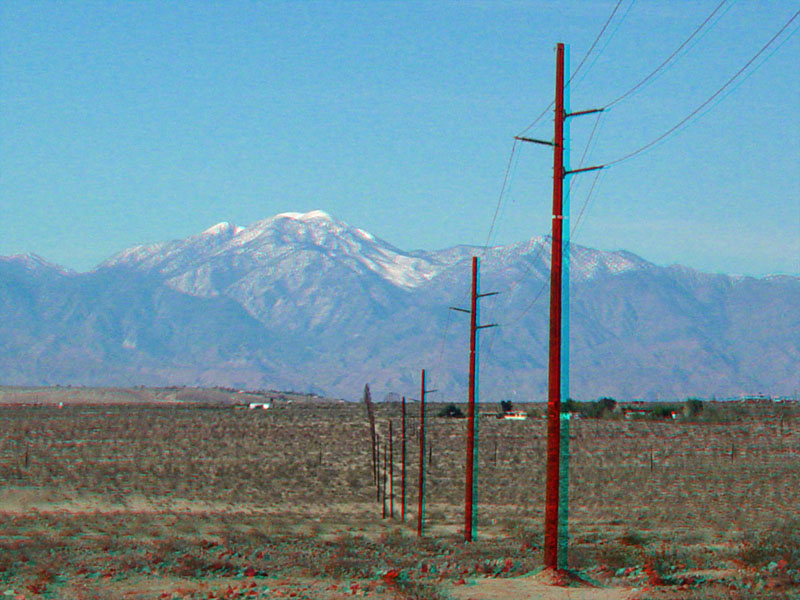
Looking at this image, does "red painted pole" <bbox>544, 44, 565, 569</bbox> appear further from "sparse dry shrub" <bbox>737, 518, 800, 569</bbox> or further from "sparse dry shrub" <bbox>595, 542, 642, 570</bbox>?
"sparse dry shrub" <bbox>737, 518, 800, 569</bbox>

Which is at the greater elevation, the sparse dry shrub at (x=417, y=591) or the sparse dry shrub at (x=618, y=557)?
the sparse dry shrub at (x=417, y=591)

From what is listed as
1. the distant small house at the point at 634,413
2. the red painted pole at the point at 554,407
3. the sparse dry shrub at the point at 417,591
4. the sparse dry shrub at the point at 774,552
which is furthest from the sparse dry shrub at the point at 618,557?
the distant small house at the point at 634,413

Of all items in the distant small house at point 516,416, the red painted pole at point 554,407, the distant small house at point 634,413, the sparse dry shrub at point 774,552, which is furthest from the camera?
the distant small house at point 634,413

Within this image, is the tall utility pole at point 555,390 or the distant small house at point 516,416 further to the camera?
the distant small house at point 516,416

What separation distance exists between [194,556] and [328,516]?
19946 mm

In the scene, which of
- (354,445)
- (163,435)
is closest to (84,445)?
(163,435)

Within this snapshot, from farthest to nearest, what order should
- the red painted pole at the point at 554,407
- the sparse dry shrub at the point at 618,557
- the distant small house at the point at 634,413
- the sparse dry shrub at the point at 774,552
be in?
the distant small house at the point at 634,413, the sparse dry shrub at the point at 618,557, the sparse dry shrub at the point at 774,552, the red painted pole at the point at 554,407

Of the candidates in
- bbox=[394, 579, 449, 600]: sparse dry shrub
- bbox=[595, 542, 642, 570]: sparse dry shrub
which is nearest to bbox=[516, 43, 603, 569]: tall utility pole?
bbox=[394, 579, 449, 600]: sparse dry shrub

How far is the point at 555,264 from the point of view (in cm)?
2166

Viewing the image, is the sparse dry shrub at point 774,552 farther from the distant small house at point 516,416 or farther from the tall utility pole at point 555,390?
the distant small house at point 516,416

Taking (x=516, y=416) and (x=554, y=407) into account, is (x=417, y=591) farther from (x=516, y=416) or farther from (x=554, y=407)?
(x=516, y=416)

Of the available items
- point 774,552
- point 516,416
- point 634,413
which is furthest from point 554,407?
point 634,413

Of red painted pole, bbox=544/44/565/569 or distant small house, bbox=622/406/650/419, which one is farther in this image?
distant small house, bbox=622/406/650/419

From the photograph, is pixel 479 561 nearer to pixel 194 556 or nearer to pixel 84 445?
pixel 194 556
